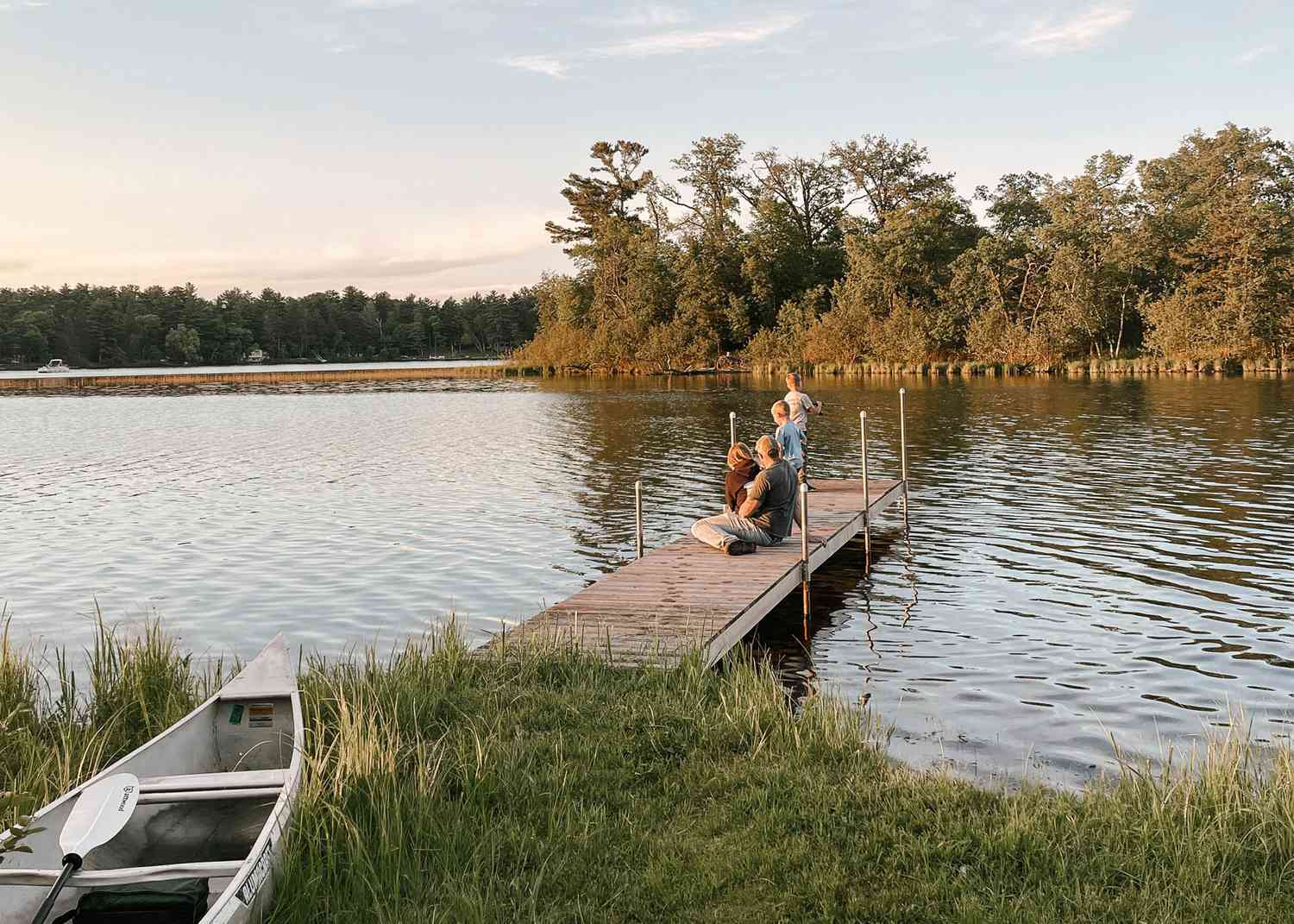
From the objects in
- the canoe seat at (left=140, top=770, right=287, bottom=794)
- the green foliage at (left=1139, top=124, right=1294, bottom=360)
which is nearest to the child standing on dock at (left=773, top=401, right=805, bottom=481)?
the canoe seat at (left=140, top=770, right=287, bottom=794)

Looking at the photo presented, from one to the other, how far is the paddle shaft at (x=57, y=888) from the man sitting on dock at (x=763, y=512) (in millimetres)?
9340

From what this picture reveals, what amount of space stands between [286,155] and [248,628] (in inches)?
1447

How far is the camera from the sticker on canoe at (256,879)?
4441 mm

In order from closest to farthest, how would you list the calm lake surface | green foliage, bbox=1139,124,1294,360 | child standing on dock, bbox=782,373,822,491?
the calm lake surface
child standing on dock, bbox=782,373,822,491
green foliage, bbox=1139,124,1294,360

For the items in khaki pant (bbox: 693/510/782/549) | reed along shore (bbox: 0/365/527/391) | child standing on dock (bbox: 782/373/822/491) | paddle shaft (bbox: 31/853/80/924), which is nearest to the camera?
paddle shaft (bbox: 31/853/80/924)

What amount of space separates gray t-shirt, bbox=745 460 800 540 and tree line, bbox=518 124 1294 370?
171 ft

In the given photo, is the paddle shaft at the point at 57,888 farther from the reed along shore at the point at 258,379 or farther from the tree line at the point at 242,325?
the tree line at the point at 242,325

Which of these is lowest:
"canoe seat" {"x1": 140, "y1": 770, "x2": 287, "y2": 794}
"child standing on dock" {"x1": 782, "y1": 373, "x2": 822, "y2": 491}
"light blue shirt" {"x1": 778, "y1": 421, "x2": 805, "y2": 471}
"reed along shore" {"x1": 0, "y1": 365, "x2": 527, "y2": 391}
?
"canoe seat" {"x1": 140, "y1": 770, "x2": 287, "y2": 794}

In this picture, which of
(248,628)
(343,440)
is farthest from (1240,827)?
(343,440)

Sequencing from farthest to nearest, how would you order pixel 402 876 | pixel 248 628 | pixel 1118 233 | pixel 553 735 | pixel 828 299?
pixel 828 299
pixel 1118 233
pixel 248 628
pixel 553 735
pixel 402 876

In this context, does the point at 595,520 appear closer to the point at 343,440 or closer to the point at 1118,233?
the point at 343,440

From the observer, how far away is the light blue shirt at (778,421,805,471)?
15.8m

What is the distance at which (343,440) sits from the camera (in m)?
36.3

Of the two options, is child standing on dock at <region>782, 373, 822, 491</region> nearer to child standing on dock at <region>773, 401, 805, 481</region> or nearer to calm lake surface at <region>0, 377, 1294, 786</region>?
child standing on dock at <region>773, 401, 805, 481</region>
